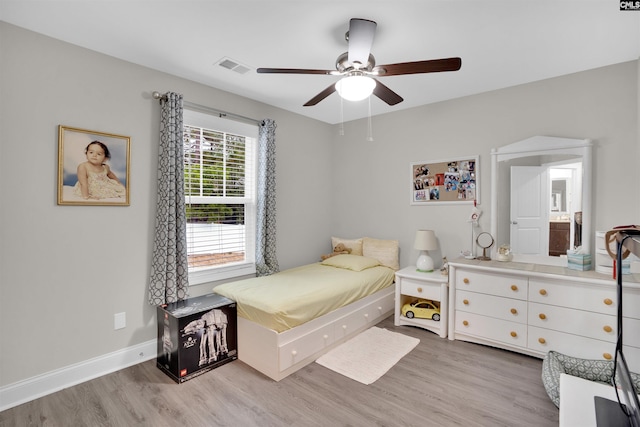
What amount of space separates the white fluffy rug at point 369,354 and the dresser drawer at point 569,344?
3.24 feet

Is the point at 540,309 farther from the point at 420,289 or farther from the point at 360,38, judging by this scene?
the point at 360,38

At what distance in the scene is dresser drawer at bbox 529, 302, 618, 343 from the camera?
2346mm

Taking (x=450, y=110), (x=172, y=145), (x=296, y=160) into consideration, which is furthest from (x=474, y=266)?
(x=172, y=145)

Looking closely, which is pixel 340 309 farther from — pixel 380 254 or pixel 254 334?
pixel 380 254

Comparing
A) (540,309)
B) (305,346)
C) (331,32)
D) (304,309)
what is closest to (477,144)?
(540,309)

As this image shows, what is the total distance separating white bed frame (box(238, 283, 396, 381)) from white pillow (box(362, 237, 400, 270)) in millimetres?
874

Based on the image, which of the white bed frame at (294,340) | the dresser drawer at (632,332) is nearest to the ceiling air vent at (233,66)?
the white bed frame at (294,340)

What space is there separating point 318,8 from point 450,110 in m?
2.24

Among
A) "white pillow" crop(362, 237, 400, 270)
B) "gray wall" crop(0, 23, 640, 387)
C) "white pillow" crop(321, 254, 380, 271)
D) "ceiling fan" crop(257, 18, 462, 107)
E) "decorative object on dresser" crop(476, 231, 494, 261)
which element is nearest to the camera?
"ceiling fan" crop(257, 18, 462, 107)

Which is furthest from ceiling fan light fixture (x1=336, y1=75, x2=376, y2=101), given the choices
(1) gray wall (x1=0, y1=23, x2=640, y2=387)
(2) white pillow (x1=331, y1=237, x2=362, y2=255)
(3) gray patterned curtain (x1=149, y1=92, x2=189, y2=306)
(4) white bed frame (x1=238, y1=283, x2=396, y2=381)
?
(2) white pillow (x1=331, y1=237, x2=362, y2=255)

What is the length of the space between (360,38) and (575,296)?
2.56 meters

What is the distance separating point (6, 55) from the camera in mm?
2062

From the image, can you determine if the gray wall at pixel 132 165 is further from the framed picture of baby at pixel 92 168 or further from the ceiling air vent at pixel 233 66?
the ceiling air vent at pixel 233 66

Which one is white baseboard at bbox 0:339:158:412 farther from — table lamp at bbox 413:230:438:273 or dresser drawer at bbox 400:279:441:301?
table lamp at bbox 413:230:438:273
